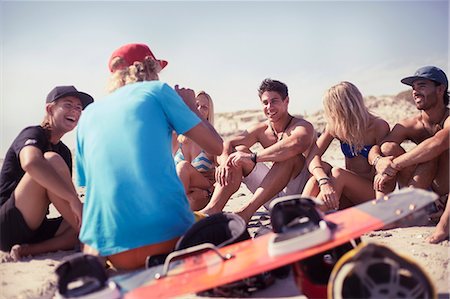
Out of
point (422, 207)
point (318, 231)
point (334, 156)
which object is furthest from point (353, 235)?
point (334, 156)

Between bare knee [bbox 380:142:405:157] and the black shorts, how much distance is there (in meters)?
3.10

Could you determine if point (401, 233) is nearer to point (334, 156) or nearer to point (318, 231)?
point (318, 231)

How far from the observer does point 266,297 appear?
9.45ft

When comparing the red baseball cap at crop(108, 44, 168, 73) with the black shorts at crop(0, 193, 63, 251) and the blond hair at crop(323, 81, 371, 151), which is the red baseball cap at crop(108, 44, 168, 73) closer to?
the black shorts at crop(0, 193, 63, 251)

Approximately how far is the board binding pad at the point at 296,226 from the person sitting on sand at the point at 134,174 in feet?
2.27

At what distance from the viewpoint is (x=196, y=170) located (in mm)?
5184

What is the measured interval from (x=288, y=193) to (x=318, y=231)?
2.60m

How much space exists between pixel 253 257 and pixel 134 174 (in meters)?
0.86

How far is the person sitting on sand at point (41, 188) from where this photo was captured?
362cm

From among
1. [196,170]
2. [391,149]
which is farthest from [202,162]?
[391,149]

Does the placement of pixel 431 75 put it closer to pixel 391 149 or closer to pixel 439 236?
pixel 391 149

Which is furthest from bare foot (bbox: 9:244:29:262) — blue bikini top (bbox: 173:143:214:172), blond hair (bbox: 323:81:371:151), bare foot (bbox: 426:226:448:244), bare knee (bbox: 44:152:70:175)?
bare foot (bbox: 426:226:448:244)

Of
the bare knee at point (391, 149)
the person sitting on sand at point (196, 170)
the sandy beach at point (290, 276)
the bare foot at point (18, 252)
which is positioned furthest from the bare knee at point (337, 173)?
the bare foot at point (18, 252)

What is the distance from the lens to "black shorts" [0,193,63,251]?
3703 mm
